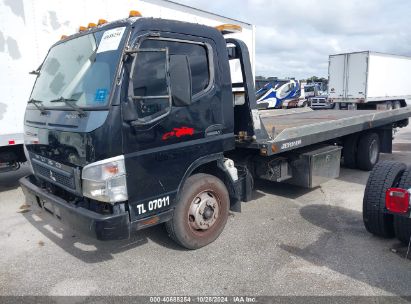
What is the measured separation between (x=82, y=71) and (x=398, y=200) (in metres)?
3.22

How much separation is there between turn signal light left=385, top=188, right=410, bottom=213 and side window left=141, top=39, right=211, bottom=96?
6.93ft

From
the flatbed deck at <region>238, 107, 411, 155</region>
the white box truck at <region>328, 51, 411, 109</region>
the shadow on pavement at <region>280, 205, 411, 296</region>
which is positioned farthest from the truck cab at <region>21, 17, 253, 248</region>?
the white box truck at <region>328, 51, 411, 109</region>

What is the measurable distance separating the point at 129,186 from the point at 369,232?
9.44 feet

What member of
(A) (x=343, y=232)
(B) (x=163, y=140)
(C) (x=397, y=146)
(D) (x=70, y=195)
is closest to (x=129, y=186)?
(B) (x=163, y=140)

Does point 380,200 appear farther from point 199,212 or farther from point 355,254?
point 199,212

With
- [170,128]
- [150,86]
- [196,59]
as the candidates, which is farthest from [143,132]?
[196,59]

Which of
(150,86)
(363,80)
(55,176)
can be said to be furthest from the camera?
(363,80)

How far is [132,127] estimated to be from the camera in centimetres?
312

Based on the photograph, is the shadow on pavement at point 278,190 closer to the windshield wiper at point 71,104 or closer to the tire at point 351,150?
the tire at point 351,150

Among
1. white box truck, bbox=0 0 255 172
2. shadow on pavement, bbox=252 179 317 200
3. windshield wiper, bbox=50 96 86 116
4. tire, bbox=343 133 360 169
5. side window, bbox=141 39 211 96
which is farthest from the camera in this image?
tire, bbox=343 133 360 169

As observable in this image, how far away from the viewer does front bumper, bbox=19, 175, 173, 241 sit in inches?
120

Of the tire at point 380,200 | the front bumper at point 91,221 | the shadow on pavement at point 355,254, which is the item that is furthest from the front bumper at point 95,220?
the tire at point 380,200

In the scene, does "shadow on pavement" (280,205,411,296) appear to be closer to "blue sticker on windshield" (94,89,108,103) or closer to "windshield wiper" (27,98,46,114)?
"blue sticker on windshield" (94,89,108,103)

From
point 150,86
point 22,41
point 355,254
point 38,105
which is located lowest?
point 355,254
